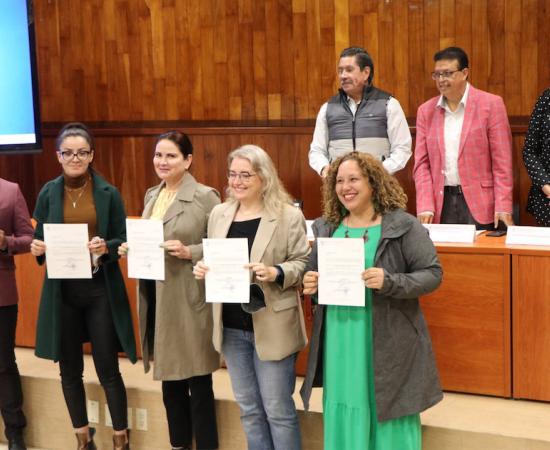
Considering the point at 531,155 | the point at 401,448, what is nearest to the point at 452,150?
the point at 531,155

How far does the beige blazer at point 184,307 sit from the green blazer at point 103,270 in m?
0.20

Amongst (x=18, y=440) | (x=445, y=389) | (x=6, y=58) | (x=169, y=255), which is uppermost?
(x=6, y=58)

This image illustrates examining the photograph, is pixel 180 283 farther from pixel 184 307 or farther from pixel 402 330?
→ pixel 402 330

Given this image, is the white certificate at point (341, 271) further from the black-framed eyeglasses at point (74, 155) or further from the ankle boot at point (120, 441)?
the ankle boot at point (120, 441)

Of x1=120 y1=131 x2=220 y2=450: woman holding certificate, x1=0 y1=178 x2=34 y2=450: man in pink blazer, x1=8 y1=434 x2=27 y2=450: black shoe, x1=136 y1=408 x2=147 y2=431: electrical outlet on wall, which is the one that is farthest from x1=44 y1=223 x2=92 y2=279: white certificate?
x1=8 y1=434 x2=27 y2=450: black shoe

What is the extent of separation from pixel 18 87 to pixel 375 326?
11.3 ft

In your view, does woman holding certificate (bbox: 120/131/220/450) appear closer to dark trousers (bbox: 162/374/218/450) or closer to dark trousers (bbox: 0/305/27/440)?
dark trousers (bbox: 162/374/218/450)

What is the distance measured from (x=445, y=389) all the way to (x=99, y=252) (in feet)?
5.28

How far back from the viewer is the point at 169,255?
12.2 feet

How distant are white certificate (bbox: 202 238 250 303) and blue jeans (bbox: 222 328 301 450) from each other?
185 mm

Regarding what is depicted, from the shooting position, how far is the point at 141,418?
4328 mm

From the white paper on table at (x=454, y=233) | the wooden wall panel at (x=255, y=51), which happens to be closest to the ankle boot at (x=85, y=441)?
the white paper on table at (x=454, y=233)

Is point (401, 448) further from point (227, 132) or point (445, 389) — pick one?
point (227, 132)

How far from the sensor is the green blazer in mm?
3859
